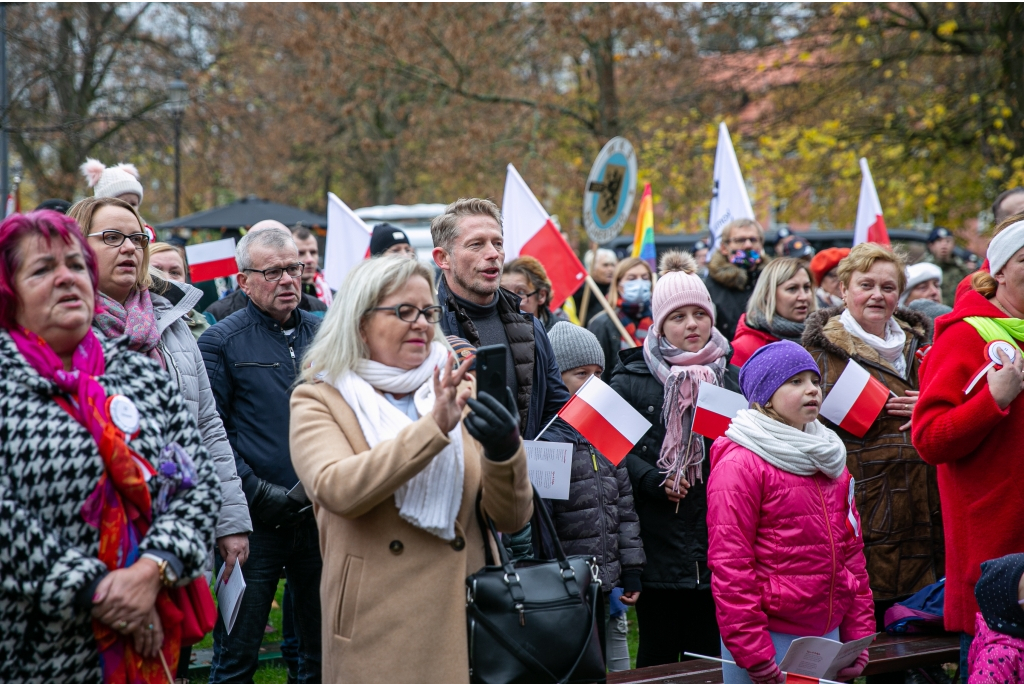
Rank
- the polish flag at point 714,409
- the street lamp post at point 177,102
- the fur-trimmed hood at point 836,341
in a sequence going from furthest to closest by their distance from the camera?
the street lamp post at point 177,102 → the fur-trimmed hood at point 836,341 → the polish flag at point 714,409

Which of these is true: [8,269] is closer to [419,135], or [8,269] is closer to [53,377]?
[53,377]

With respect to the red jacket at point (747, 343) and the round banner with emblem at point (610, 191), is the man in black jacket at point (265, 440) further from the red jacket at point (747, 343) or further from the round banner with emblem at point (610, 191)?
the round banner with emblem at point (610, 191)

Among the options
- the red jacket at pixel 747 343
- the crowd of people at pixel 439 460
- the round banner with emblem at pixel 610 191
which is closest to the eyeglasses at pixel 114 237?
the crowd of people at pixel 439 460

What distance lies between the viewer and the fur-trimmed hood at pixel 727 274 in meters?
7.30

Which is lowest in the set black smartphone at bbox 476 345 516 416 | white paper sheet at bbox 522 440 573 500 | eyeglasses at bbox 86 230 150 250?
white paper sheet at bbox 522 440 573 500

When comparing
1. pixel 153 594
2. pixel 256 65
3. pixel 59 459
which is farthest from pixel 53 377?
pixel 256 65

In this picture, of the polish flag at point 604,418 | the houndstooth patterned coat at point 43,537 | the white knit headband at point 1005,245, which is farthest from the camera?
the polish flag at point 604,418

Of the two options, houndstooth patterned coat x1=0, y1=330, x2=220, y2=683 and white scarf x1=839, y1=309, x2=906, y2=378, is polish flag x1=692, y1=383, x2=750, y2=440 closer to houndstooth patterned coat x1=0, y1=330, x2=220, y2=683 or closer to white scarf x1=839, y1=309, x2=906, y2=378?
white scarf x1=839, y1=309, x2=906, y2=378

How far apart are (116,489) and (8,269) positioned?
2.10 feet

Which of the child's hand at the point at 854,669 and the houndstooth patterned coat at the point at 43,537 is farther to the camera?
the child's hand at the point at 854,669

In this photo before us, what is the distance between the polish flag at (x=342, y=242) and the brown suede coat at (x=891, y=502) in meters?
3.80

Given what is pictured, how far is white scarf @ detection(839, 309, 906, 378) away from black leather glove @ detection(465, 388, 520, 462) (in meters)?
3.01

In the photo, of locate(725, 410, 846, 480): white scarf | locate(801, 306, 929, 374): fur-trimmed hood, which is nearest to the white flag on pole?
locate(801, 306, 929, 374): fur-trimmed hood

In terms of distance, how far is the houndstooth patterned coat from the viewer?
2.43m
